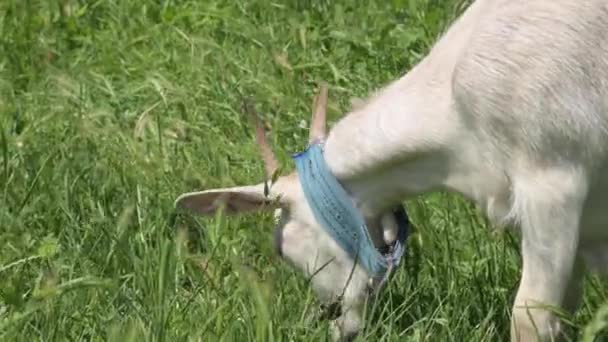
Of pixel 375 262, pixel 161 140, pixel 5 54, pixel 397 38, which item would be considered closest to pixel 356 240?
pixel 375 262

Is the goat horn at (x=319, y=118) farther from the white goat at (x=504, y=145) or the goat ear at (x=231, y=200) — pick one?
the goat ear at (x=231, y=200)

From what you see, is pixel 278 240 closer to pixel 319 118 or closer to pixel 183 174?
pixel 319 118

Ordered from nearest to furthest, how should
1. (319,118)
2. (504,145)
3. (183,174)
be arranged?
(504,145)
(319,118)
(183,174)

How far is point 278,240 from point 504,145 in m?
0.88

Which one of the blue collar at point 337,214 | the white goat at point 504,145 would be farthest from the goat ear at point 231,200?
the blue collar at point 337,214

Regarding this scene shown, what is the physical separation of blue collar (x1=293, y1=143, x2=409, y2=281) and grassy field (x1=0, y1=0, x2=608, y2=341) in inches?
6.0

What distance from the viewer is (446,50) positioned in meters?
5.21

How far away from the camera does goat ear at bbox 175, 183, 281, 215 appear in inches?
212

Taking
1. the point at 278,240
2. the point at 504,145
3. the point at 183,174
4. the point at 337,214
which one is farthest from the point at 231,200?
the point at 183,174

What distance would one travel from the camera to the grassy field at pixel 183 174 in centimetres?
521

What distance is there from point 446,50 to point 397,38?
2.53 metres

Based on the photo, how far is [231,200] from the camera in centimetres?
542

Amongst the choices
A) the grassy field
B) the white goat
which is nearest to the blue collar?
the white goat

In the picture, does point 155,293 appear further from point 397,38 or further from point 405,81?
point 397,38
